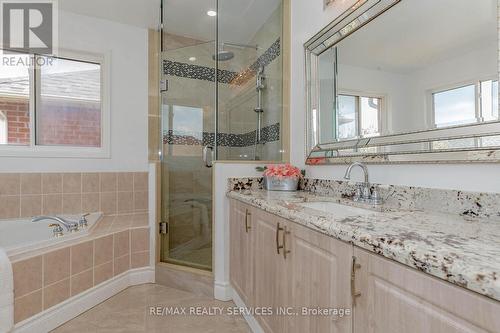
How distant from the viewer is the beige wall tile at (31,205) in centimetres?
259

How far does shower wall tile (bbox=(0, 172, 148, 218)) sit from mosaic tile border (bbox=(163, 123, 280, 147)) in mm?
750

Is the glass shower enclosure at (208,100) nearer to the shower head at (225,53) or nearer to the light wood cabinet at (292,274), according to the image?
the shower head at (225,53)

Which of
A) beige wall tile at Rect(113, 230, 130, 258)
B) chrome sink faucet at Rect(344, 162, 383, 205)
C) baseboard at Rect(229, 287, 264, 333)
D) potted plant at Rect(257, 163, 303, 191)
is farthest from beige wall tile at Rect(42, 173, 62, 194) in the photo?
chrome sink faucet at Rect(344, 162, 383, 205)

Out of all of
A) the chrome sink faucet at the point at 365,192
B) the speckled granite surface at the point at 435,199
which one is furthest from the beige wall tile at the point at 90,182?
the chrome sink faucet at the point at 365,192

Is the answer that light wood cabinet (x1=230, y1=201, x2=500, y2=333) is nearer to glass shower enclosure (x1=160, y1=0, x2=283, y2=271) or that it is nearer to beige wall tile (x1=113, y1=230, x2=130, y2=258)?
glass shower enclosure (x1=160, y1=0, x2=283, y2=271)

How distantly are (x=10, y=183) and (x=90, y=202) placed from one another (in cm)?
68

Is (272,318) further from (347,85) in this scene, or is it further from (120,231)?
(120,231)

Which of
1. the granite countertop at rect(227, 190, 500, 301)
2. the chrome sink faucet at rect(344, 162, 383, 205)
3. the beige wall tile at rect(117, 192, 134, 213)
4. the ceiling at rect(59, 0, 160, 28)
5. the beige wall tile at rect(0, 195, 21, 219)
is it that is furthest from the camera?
the beige wall tile at rect(117, 192, 134, 213)

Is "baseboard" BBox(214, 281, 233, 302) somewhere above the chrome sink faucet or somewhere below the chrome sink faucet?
below

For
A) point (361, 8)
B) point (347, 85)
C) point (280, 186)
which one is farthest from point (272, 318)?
point (361, 8)

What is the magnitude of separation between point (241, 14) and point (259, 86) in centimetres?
70

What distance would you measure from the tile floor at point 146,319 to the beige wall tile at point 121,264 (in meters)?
0.19

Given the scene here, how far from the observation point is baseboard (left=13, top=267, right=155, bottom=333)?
1640 millimetres

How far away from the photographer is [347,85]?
167cm
